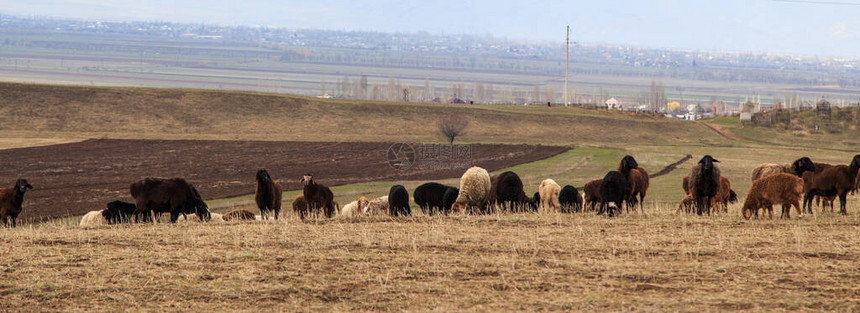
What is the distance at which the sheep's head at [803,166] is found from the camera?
820 inches

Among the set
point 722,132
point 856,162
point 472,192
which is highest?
point 856,162

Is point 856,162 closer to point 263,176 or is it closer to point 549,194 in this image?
point 549,194

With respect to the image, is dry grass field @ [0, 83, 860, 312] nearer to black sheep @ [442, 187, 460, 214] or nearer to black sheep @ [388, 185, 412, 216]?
black sheep @ [388, 185, 412, 216]

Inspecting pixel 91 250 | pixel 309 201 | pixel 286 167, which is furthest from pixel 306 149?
pixel 91 250

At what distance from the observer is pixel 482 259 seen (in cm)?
1419

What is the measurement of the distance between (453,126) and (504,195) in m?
49.4

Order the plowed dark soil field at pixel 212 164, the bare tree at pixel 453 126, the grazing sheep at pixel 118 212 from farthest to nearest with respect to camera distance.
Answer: the bare tree at pixel 453 126, the plowed dark soil field at pixel 212 164, the grazing sheep at pixel 118 212

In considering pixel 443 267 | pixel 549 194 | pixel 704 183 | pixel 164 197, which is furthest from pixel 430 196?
pixel 443 267

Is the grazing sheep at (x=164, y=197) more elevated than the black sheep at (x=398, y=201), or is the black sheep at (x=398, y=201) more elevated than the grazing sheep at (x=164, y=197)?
the grazing sheep at (x=164, y=197)

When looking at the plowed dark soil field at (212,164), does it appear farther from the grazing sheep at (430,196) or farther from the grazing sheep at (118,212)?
the grazing sheep at (430,196)

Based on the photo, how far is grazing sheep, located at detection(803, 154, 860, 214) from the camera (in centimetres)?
1977

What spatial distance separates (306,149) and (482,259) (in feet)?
169

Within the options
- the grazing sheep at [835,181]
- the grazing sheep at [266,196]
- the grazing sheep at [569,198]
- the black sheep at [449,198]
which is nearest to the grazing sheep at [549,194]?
the grazing sheep at [569,198]

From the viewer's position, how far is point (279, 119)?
273 feet
